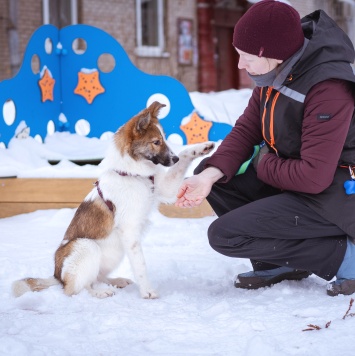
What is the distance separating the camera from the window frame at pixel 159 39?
13.0 meters

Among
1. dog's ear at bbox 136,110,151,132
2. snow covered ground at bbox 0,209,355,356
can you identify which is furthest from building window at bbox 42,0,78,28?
dog's ear at bbox 136,110,151,132

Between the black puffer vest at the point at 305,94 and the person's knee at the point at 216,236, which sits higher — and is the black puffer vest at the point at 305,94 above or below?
above

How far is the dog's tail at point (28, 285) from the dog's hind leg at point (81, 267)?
0.12m

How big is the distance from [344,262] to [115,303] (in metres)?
1.11

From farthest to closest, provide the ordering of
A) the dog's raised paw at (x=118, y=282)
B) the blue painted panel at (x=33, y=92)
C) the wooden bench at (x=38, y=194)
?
the blue painted panel at (x=33, y=92), the wooden bench at (x=38, y=194), the dog's raised paw at (x=118, y=282)

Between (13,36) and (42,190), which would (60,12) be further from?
(42,190)

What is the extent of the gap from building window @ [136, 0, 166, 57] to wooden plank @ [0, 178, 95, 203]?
8.73m

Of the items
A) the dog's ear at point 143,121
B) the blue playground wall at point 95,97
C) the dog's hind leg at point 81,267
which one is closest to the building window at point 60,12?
the blue playground wall at point 95,97

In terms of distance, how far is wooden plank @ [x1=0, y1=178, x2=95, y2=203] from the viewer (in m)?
4.85

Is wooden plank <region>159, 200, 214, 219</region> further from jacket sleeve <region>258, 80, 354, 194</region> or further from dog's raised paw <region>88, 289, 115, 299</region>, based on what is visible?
jacket sleeve <region>258, 80, 354, 194</region>

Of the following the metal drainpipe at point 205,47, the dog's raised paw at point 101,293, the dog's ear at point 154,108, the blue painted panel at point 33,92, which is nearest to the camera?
the dog's raised paw at point 101,293

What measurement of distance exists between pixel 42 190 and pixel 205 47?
10.2 meters

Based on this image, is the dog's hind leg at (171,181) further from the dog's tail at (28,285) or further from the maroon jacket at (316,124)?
the dog's tail at (28,285)

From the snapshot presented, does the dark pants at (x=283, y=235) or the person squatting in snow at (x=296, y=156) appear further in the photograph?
the dark pants at (x=283, y=235)
